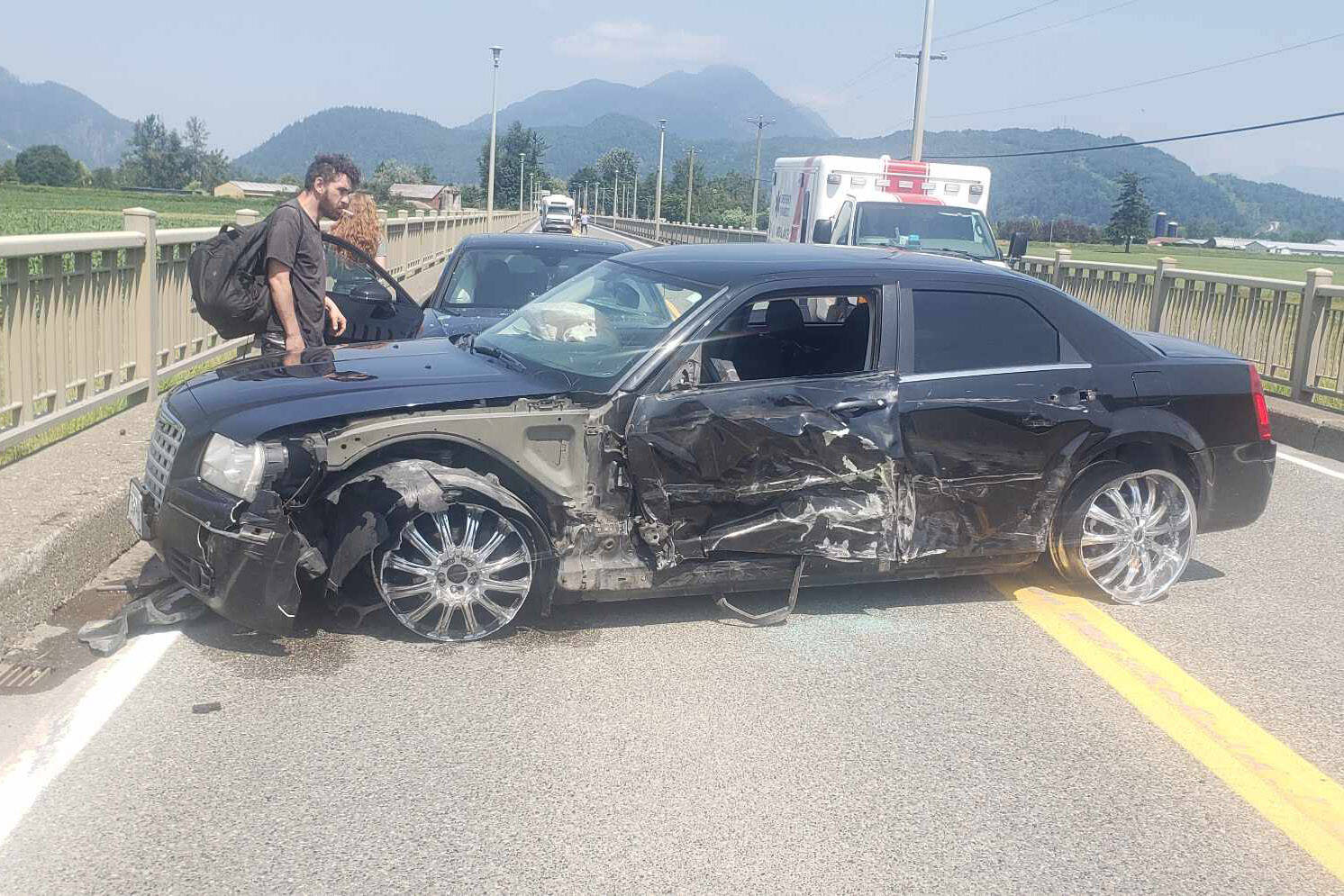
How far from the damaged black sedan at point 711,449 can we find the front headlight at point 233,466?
0.01 m

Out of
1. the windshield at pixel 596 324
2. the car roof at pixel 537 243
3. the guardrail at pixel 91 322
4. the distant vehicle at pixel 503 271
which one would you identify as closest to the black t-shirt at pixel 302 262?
the windshield at pixel 596 324

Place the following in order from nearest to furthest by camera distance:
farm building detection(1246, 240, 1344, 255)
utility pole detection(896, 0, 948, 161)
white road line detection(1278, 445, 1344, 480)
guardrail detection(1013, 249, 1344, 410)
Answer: white road line detection(1278, 445, 1344, 480) → guardrail detection(1013, 249, 1344, 410) → utility pole detection(896, 0, 948, 161) → farm building detection(1246, 240, 1344, 255)

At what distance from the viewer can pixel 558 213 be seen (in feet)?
265

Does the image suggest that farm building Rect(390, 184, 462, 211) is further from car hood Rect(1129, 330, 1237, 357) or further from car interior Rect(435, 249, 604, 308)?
car hood Rect(1129, 330, 1237, 357)

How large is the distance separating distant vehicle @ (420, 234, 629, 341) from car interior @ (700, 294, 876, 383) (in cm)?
444

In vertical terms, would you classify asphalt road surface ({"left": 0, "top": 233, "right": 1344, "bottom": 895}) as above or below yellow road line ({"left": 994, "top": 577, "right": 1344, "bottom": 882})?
below

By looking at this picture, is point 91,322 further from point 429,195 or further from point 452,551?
point 429,195

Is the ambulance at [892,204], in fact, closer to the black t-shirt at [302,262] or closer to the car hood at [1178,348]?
the car hood at [1178,348]

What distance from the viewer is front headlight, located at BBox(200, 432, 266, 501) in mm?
4730

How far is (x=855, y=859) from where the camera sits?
3486 mm

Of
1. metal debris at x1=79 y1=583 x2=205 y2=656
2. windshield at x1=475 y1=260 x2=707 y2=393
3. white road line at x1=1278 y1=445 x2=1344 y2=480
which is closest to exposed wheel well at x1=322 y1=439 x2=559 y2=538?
windshield at x1=475 y1=260 x2=707 y2=393

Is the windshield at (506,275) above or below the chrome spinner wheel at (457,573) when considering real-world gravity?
above

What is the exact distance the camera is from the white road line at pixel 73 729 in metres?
3.71

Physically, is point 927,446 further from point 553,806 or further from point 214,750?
point 214,750
